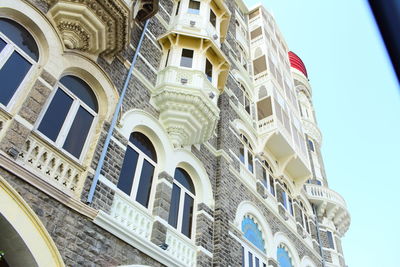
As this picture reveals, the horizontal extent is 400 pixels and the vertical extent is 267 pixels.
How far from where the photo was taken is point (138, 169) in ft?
31.8

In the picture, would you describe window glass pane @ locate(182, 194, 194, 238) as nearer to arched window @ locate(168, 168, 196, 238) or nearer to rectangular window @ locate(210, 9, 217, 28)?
arched window @ locate(168, 168, 196, 238)

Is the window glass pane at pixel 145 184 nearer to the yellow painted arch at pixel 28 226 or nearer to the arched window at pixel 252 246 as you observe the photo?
the yellow painted arch at pixel 28 226

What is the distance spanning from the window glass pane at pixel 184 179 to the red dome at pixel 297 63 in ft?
83.1

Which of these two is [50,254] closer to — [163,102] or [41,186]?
[41,186]

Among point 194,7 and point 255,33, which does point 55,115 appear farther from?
point 255,33

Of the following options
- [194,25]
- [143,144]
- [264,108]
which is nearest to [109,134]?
[143,144]

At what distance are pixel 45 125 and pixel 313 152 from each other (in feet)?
81.2

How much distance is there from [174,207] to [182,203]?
1.16ft

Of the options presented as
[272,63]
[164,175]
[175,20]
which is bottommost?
[164,175]

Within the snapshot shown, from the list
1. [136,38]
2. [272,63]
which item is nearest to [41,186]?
[136,38]

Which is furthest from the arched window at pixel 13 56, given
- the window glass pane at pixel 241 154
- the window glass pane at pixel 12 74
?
the window glass pane at pixel 241 154

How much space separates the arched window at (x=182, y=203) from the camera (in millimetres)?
10344

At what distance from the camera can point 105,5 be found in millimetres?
9062

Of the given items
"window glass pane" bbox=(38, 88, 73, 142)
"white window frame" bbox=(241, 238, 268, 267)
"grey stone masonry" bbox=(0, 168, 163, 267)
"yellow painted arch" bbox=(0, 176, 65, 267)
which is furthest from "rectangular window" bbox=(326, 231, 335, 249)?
"yellow painted arch" bbox=(0, 176, 65, 267)
